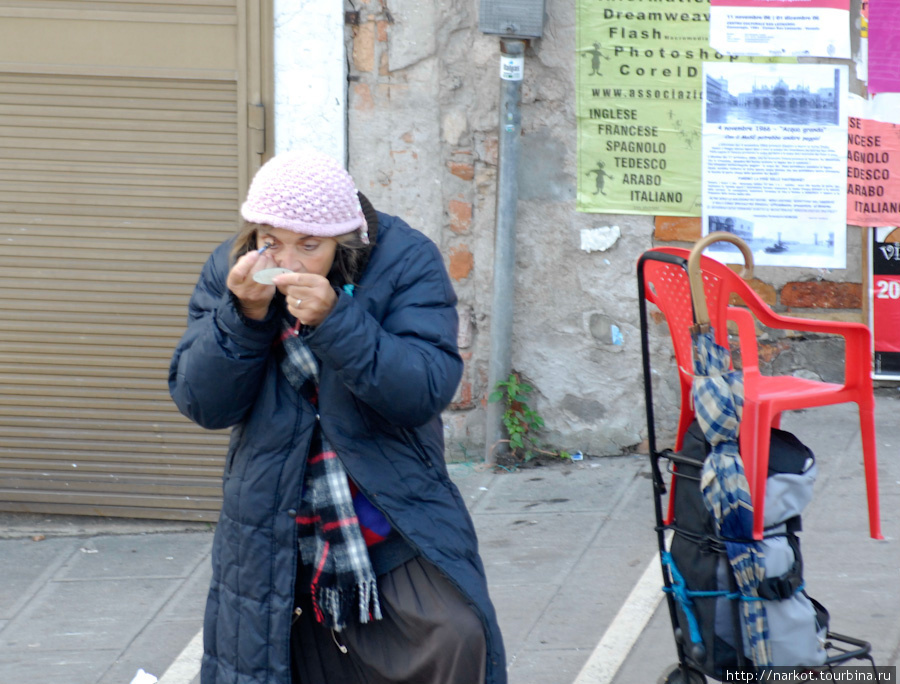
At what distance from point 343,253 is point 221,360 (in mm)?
363

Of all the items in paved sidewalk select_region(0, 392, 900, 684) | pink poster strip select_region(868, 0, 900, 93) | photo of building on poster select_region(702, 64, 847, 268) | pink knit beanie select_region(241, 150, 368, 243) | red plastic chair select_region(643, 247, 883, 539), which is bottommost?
paved sidewalk select_region(0, 392, 900, 684)

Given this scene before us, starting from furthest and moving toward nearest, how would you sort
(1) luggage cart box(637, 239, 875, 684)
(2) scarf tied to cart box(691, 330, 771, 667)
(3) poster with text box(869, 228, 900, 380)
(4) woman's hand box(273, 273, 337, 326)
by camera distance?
(3) poster with text box(869, 228, 900, 380) < (1) luggage cart box(637, 239, 875, 684) < (2) scarf tied to cart box(691, 330, 771, 667) < (4) woman's hand box(273, 273, 337, 326)

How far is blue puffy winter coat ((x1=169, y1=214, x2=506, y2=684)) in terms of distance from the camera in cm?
245

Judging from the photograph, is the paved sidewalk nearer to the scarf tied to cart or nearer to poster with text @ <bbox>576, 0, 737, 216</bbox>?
the scarf tied to cart

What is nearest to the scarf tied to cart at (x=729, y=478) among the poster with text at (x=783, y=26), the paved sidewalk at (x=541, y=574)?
the paved sidewalk at (x=541, y=574)

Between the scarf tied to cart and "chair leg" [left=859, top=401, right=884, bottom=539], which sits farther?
"chair leg" [left=859, top=401, right=884, bottom=539]

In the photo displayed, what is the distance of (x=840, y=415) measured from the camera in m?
5.46

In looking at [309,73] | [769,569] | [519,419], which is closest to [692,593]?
[769,569]

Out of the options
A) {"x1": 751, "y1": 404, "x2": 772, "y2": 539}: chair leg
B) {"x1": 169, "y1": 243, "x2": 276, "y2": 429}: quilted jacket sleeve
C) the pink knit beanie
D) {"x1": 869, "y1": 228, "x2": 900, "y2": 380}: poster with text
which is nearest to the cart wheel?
{"x1": 751, "y1": 404, "x2": 772, "y2": 539}: chair leg

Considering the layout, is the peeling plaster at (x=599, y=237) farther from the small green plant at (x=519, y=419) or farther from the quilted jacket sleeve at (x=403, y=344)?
the quilted jacket sleeve at (x=403, y=344)

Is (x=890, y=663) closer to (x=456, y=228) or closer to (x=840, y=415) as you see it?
(x=840, y=415)

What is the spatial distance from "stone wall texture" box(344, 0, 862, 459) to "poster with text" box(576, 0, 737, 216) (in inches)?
2.7

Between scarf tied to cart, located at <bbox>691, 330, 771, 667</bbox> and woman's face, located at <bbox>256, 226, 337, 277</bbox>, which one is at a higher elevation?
woman's face, located at <bbox>256, 226, 337, 277</bbox>

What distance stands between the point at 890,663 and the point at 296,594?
1.90 metres
